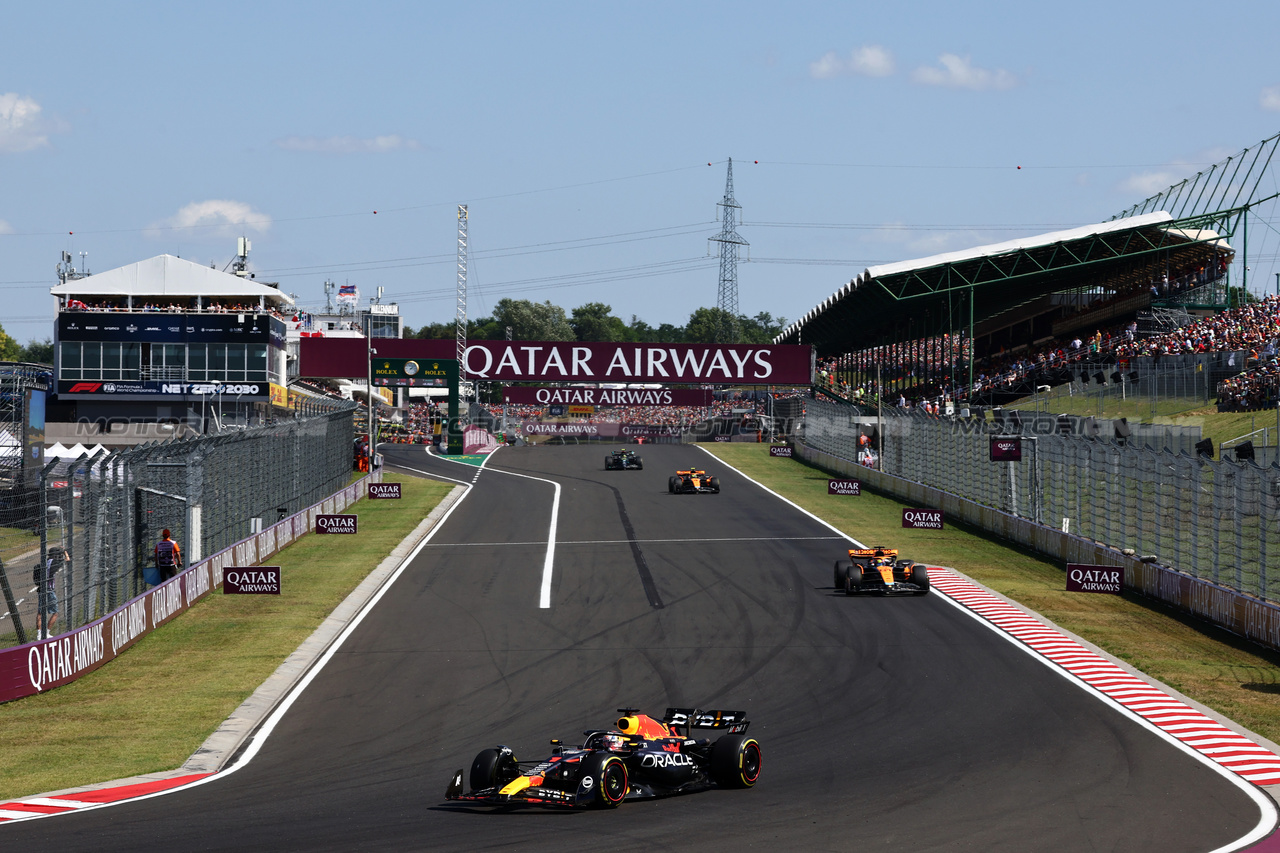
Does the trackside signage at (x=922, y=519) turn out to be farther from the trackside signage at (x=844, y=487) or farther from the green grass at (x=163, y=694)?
the green grass at (x=163, y=694)

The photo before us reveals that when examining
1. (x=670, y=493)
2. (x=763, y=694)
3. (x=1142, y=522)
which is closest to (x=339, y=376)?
(x=670, y=493)

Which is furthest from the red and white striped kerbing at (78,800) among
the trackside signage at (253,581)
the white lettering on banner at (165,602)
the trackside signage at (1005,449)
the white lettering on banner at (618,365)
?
the white lettering on banner at (618,365)

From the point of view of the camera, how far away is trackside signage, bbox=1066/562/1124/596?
2552 cm

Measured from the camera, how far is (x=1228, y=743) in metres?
14.8

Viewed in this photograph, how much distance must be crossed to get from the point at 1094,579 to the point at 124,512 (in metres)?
18.0

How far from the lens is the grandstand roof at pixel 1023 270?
6281 cm

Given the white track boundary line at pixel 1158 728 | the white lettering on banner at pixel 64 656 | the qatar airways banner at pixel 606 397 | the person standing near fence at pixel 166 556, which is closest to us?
the white track boundary line at pixel 1158 728

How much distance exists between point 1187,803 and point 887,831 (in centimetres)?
327

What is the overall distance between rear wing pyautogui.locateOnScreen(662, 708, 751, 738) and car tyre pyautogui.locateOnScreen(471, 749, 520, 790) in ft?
6.72

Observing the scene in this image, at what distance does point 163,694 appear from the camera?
1809 centimetres

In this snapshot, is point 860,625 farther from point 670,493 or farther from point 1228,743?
point 670,493

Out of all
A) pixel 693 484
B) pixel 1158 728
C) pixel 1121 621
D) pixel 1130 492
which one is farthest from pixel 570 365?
pixel 1158 728

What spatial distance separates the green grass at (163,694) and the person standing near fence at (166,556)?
2.93ft

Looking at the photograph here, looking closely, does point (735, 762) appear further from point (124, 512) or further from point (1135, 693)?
point (124, 512)
